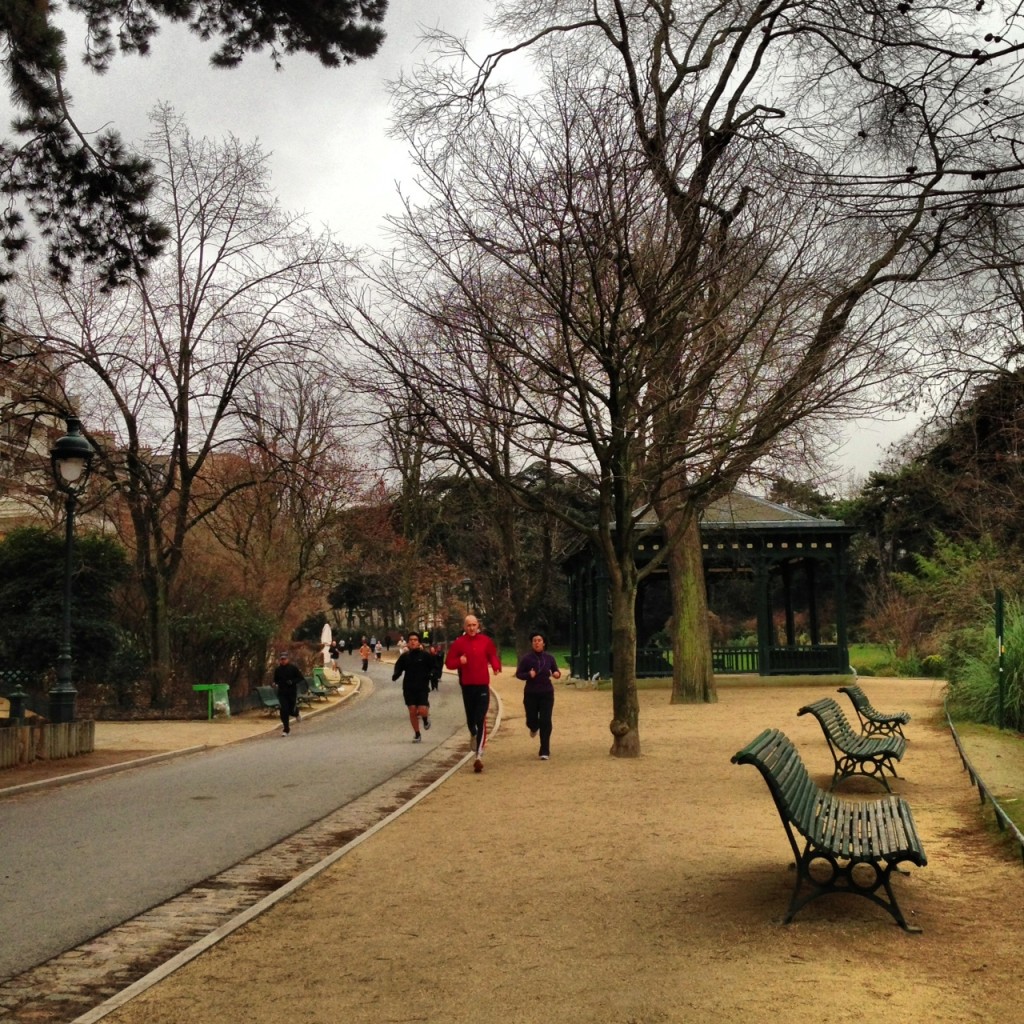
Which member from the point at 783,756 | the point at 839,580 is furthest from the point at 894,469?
the point at 783,756

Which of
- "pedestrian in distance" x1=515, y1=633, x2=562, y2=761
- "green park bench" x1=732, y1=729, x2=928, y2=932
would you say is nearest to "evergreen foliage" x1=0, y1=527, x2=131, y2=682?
"pedestrian in distance" x1=515, y1=633, x2=562, y2=761

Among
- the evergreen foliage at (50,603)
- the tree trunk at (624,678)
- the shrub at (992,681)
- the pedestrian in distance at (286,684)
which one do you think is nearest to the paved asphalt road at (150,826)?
the pedestrian in distance at (286,684)

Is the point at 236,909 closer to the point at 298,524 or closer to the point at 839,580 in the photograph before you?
the point at 839,580

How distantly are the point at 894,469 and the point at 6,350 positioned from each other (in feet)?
135

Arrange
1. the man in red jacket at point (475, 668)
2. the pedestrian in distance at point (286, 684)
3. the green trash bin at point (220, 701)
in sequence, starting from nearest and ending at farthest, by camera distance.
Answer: the man in red jacket at point (475, 668)
the pedestrian in distance at point (286, 684)
the green trash bin at point (220, 701)

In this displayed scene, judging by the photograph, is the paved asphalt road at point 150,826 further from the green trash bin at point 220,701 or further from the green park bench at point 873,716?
the green trash bin at point 220,701

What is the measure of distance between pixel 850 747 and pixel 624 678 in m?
4.37

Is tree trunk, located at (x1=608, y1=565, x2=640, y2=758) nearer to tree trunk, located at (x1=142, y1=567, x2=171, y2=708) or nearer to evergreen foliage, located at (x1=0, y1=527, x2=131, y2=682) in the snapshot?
evergreen foliage, located at (x1=0, y1=527, x2=131, y2=682)

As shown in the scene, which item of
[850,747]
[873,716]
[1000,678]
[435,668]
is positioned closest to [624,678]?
[873,716]

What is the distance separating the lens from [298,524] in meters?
40.2

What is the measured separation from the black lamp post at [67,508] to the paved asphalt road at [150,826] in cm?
179

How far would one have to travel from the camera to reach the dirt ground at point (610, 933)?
5.07 m

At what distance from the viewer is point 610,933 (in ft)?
20.7

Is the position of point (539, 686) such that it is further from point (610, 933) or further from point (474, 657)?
point (610, 933)
